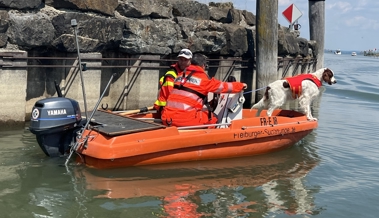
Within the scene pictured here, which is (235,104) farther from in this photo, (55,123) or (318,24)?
(318,24)

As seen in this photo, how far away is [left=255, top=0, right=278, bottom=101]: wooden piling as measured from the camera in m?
12.4

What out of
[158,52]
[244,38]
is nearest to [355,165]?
[158,52]

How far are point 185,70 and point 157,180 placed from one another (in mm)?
1718

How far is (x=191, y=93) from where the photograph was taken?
23.6ft

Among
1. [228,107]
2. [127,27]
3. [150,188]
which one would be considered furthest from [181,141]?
[127,27]

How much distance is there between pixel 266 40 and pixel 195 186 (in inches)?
274

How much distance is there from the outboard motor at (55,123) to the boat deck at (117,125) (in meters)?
0.30

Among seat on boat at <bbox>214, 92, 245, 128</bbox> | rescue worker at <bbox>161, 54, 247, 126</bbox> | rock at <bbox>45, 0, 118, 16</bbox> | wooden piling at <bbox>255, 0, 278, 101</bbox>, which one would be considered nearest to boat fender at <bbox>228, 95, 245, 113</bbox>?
seat on boat at <bbox>214, 92, 245, 128</bbox>

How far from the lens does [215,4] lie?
46.1ft

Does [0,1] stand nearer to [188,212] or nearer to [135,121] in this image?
[135,121]

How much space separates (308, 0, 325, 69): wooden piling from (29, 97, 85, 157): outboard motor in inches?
589

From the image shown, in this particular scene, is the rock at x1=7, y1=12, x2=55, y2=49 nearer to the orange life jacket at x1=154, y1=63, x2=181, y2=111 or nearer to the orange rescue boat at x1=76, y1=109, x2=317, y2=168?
the orange rescue boat at x1=76, y1=109, x2=317, y2=168

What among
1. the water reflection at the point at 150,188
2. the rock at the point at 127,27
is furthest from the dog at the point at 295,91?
the rock at the point at 127,27

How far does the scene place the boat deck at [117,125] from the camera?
6598 millimetres
